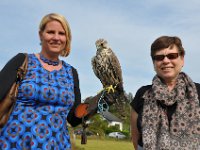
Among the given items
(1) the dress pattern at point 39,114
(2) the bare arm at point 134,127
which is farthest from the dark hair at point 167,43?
(1) the dress pattern at point 39,114

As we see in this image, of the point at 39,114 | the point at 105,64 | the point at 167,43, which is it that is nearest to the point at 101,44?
the point at 105,64

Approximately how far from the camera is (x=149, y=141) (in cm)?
297

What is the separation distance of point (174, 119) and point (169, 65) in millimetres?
415

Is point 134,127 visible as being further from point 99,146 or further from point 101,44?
point 99,146

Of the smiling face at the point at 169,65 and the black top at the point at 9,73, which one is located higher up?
the smiling face at the point at 169,65

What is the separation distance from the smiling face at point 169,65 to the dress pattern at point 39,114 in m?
0.73

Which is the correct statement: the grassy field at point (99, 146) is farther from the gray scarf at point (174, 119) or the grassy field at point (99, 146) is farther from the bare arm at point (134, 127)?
the gray scarf at point (174, 119)

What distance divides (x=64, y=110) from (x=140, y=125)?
0.65 meters

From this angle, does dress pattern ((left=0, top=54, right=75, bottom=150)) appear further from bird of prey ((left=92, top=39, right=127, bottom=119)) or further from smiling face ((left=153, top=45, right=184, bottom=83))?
bird of prey ((left=92, top=39, right=127, bottom=119))

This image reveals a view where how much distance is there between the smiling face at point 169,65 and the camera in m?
2.97

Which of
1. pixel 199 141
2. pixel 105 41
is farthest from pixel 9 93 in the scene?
pixel 105 41

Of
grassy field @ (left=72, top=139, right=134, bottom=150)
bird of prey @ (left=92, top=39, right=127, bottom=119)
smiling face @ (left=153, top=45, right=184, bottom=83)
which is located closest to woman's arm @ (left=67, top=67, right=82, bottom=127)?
smiling face @ (left=153, top=45, right=184, bottom=83)

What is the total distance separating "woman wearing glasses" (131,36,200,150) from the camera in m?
2.93

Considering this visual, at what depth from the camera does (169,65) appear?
9.76 feet
